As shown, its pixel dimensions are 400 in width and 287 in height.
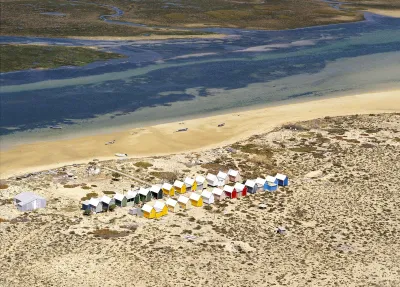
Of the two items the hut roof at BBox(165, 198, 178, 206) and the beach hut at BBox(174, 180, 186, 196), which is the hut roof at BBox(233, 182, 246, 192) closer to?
the beach hut at BBox(174, 180, 186, 196)

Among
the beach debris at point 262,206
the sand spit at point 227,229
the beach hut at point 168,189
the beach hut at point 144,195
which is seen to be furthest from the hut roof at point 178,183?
the beach debris at point 262,206

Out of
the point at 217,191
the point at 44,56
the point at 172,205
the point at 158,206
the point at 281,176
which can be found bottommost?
the point at 172,205

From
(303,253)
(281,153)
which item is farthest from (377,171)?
(303,253)

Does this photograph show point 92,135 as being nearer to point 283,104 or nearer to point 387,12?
point 283,104

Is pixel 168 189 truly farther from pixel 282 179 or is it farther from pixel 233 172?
pixel 282 179

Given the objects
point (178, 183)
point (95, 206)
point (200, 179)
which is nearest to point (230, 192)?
point (200, 179)

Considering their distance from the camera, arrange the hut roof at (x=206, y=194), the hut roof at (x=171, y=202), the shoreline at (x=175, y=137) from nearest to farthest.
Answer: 1. the hut roof at (x=171, y=202)
2. the hut roof at (x=206, y=194)
3. the shoreline at (x=175, y=137)

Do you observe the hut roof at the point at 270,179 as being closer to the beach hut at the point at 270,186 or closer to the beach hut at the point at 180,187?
the beach hut at the point at 270,186
